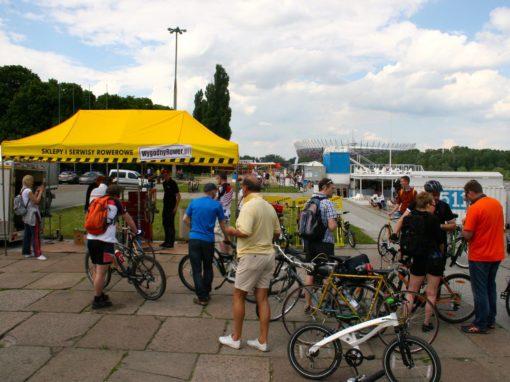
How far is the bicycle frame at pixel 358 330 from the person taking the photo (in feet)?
13.2

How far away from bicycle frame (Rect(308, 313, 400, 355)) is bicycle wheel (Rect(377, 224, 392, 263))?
5588 mm

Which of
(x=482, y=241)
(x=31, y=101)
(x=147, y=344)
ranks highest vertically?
(x=31, y=101)

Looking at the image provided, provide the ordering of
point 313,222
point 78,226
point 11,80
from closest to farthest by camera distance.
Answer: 1. point 313,222
2. point 78,226
3. point 11,80

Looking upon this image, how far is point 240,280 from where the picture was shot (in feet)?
15.4

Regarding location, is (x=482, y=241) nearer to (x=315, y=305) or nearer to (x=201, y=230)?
(x=315, y=305)

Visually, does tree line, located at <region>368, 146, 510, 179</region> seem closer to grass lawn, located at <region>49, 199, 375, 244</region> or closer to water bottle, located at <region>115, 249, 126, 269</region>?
grass lawn, located at <region>49, 199, 375, 244</region>

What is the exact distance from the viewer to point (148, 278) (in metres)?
6.68

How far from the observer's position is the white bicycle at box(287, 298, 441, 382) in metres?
3.85

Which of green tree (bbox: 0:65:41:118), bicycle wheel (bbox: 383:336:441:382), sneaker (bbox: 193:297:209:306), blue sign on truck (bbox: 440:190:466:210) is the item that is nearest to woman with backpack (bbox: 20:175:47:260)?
sneaker (bbox: 193:297:209:306)

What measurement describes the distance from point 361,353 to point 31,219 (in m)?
7.48

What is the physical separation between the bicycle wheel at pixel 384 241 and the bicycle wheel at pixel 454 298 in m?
3.50

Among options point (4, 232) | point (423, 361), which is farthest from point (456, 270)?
point (4, 232)

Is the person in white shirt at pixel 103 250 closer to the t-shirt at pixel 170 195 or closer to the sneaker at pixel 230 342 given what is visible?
the sneaker at pixel 230 342

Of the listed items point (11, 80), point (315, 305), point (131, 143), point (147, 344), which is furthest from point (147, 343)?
point (11, 80)
